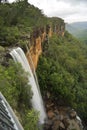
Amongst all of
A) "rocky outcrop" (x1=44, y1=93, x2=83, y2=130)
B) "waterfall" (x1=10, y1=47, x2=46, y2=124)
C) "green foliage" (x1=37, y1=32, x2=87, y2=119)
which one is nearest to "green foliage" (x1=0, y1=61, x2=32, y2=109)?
"waterfall" (x1=10, y1=47, x2=46, y2=124)

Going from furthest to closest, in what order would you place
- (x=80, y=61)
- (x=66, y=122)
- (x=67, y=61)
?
(x=80, y=61), (x=67, y=61), (x=66, y=122)

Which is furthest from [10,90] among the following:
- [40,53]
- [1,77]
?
[40,53]

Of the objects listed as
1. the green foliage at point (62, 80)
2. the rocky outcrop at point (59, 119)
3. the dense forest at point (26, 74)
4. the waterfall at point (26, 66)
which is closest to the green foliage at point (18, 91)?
the dense forest at point (26, 74)

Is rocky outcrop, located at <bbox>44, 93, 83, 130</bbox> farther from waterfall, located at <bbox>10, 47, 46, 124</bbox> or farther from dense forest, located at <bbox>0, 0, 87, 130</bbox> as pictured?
dense forest, located at <bbox>0, 0, 87, 130</bbox>

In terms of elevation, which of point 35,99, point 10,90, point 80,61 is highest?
point 10,90

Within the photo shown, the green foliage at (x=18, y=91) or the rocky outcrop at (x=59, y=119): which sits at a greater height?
the green foliage at (x=18, y=91)

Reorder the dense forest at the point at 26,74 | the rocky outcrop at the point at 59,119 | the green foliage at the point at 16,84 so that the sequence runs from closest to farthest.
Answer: the green foliage at the point at 16,84 < the dense forest at the point at 26,74 < the rocky outcrop at the point at 59,119

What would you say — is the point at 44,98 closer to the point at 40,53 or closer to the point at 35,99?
the point at 35,99

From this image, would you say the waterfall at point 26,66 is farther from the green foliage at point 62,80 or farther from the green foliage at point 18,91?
the green foliage at point 62,80

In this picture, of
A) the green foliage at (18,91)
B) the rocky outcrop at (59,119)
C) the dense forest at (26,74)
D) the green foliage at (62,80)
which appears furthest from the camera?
the green foliage at (62,80)
